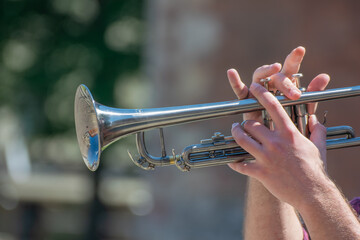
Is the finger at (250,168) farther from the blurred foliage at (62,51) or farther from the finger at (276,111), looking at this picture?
the blurred foliage at (62,51)

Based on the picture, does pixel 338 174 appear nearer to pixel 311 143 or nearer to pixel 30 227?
pixel 311 143

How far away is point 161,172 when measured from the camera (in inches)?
205

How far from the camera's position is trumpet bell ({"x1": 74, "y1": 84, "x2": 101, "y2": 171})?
89.0 inches

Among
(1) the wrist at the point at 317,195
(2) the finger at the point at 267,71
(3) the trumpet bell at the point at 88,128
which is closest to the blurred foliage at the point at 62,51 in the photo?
(3) the trumpet bell at the point at 88,128

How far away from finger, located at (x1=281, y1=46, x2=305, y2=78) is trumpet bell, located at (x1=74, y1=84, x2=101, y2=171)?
32.0 inches

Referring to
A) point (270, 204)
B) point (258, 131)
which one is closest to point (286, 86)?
point (258, 131)

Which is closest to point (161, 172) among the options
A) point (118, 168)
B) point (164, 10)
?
point (164, 10)

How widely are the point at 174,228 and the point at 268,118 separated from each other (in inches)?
126

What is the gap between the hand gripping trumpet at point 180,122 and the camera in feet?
7.11

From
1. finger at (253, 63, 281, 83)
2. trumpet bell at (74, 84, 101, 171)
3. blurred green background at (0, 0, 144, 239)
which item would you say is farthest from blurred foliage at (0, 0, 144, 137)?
finger at (253, 63, 281, 83)

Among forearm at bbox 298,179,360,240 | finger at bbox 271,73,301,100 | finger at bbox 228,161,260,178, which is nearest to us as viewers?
forearm at bbox 298,179,360,240

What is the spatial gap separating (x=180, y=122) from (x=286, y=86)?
1.51 ft

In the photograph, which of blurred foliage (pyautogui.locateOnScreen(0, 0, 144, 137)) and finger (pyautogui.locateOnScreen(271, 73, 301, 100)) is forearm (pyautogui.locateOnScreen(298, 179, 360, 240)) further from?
blurred foliage (pyautogui.locateOnScreen(0, 0, 144, 137))

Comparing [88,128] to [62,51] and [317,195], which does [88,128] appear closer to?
[317,195]
